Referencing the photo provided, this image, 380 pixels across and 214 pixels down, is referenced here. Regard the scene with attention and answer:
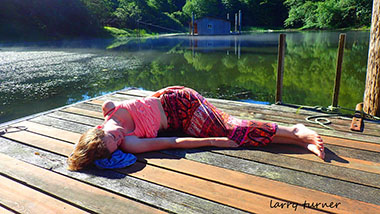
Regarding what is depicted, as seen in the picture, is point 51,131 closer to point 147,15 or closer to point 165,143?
point 165,143

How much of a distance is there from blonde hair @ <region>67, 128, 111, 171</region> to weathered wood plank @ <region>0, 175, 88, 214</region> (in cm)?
31

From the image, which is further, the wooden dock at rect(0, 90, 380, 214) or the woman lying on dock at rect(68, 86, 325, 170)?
the woman lying on dock at rect(68, 86, 325, 170)

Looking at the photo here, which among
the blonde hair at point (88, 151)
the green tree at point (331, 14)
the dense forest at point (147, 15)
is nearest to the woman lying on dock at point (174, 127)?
the blonde hair at point (88, 151)

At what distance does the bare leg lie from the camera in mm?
2162

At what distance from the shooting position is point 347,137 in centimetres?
252

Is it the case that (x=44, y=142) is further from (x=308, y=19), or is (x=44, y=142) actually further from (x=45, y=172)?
(x=308, y=19)

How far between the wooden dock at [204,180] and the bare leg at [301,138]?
58mm

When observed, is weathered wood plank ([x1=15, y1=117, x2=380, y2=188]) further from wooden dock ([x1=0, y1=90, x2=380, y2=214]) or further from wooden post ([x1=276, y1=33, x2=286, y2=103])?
wooden post ([x1=276, y1=33, x2=286, y2=103])

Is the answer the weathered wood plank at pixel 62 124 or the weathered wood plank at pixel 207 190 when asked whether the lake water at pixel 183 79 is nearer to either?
the weathered wood plank at pixel 62 124

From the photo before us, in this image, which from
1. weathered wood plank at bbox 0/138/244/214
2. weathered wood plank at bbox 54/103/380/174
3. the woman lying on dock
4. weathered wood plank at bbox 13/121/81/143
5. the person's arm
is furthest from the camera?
weathered wood plank at bbox 13/121/81/143

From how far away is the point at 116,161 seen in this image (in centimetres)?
207

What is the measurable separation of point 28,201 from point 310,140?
2.06m

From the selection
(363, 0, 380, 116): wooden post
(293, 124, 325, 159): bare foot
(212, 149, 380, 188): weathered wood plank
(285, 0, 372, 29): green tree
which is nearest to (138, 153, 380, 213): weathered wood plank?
(212, 149, 380, 188): weathered wood plank

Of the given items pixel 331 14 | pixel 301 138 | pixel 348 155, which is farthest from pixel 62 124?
pixel 331 14
